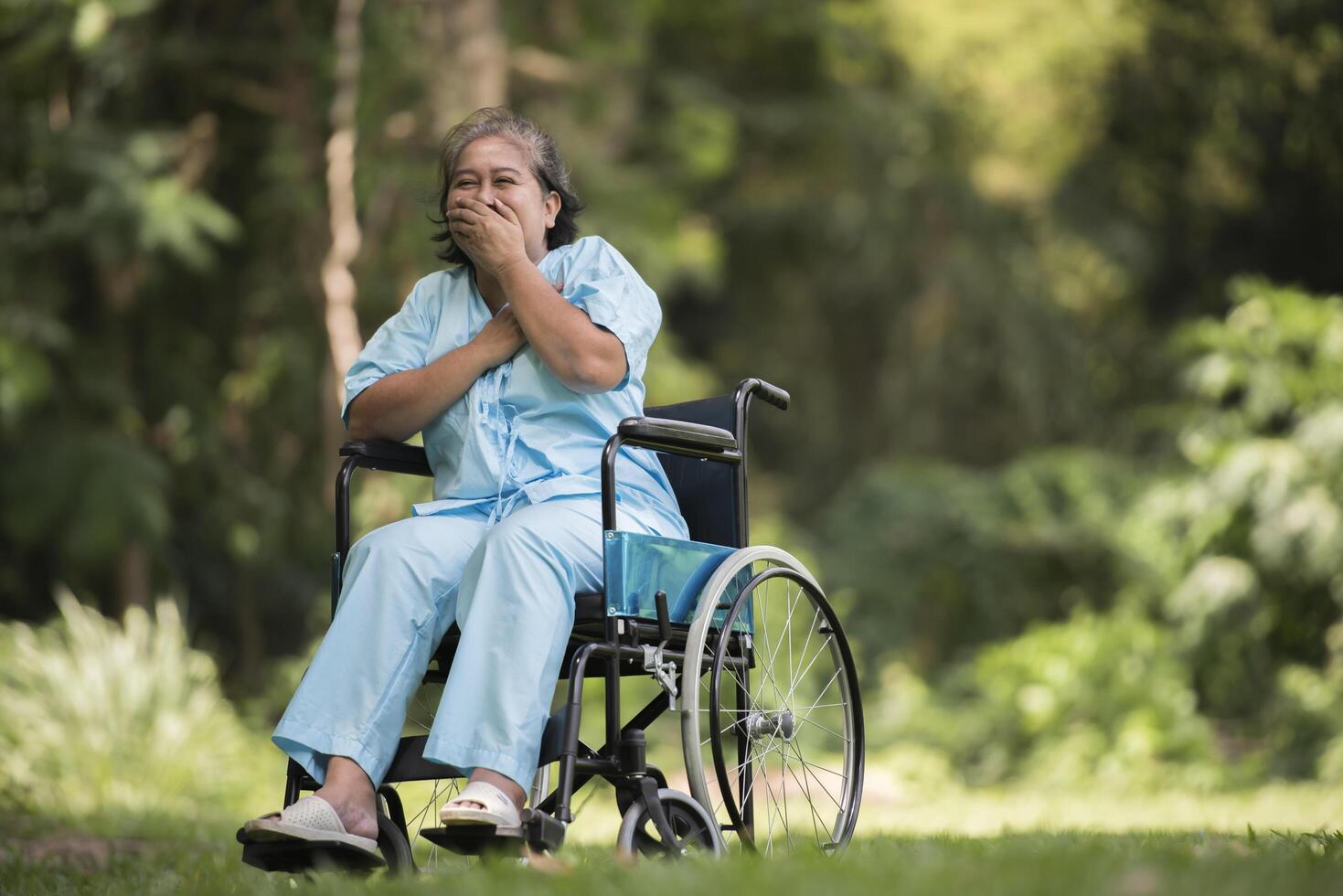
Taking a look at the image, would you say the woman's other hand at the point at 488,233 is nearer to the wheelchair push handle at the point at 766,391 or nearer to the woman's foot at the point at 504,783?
the wheelchair push handle at the point at 766,391

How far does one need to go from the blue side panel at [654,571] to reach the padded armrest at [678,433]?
15 cm

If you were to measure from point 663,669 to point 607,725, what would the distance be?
0.52 feet

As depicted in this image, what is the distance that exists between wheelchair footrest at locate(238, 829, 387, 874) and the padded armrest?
0.72 metres

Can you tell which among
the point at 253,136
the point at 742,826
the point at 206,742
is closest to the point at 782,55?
the point at 253,136

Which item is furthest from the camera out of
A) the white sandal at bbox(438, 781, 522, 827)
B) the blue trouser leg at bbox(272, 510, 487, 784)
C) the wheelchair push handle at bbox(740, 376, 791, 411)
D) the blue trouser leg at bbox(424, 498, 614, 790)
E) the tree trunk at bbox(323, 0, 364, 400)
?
the tree trunk at bbox(323, 0, 364, 400)

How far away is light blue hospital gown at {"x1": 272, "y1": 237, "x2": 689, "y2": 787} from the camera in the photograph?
6.74 feet

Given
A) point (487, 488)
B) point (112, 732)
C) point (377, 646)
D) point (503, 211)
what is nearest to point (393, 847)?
point (377, 646)

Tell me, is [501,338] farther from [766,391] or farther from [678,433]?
[766,391]

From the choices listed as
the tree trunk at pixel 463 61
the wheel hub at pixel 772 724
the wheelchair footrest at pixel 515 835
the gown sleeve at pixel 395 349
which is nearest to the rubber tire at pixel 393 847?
the wheelchair footrest at pixel 515 835

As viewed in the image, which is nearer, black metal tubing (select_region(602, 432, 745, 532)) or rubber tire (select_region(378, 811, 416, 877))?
black metal tubing (select_region(602, 432, 745, 532))

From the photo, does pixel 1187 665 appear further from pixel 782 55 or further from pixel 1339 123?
pixel 782 55

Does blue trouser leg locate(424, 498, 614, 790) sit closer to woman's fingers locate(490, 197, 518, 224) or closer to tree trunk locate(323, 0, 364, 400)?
woman's fingers locate(490, 197, 518, 224)

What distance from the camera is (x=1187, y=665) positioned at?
6.30 metres

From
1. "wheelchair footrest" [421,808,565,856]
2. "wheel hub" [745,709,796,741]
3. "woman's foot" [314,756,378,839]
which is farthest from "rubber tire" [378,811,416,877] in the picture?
"wheel hub" [745,709,796,741]
